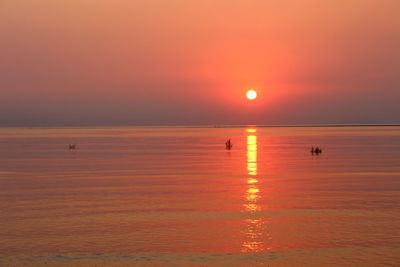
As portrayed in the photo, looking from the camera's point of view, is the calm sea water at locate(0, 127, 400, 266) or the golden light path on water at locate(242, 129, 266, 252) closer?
the calm sea water at locate(0, 127, 400, 266)

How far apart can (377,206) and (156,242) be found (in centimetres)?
1171

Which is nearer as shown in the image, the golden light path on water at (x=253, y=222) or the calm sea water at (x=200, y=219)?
the calm sea water at (x=200, y=219)

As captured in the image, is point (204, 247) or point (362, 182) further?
point (362, 182)

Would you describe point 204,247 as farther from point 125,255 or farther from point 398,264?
point 398,264

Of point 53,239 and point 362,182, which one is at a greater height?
point 362,182

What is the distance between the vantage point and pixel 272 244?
1706 centimetres

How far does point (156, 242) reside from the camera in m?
17.4

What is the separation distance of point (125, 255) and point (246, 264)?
380 centimetres

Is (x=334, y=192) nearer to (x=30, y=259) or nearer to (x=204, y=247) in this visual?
(x=204, y=247)

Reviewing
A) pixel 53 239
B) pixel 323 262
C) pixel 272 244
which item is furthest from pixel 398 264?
pixel 53 239

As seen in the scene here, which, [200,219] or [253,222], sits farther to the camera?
[200,219]

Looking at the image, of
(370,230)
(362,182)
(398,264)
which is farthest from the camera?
(362,182)

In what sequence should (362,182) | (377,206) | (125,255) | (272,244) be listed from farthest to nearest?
(362,182)
(377,206)
(272,244)
(125,255)

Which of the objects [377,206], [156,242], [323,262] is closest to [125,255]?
[156,242]
